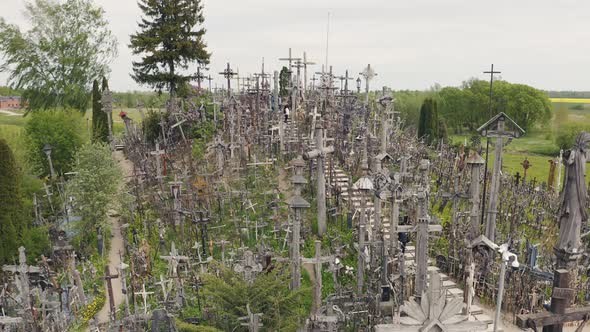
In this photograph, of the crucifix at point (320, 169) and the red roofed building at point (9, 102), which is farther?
the red roofed building at point (9, 102)

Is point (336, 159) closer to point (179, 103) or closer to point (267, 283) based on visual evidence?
point (179, 103)

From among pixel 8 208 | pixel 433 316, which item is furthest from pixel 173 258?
pixel 433 316

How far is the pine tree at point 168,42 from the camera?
2211cm

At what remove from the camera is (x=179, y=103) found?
23.1m

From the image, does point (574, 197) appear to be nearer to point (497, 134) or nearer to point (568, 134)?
point (497, 134)

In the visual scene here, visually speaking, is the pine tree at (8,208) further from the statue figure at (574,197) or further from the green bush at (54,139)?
the statue figure at (574,197)

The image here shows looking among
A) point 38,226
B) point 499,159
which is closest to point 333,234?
point 499,159

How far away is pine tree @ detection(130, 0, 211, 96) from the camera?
22.1 meters

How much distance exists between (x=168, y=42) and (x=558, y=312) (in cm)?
1978

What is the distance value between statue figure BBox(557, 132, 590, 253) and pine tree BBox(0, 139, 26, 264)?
13.2 metres

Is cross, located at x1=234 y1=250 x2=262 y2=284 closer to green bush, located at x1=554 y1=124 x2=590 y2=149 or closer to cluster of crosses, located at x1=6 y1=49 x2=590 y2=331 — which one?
cluster of crosses, located at x1=6 y1=49 x2=590 y2=331

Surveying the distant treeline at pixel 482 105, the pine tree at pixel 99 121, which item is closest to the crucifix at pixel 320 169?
the pine tree at pixel 99 121

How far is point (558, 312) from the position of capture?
670cm

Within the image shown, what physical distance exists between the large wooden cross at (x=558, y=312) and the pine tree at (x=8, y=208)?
12679mm
